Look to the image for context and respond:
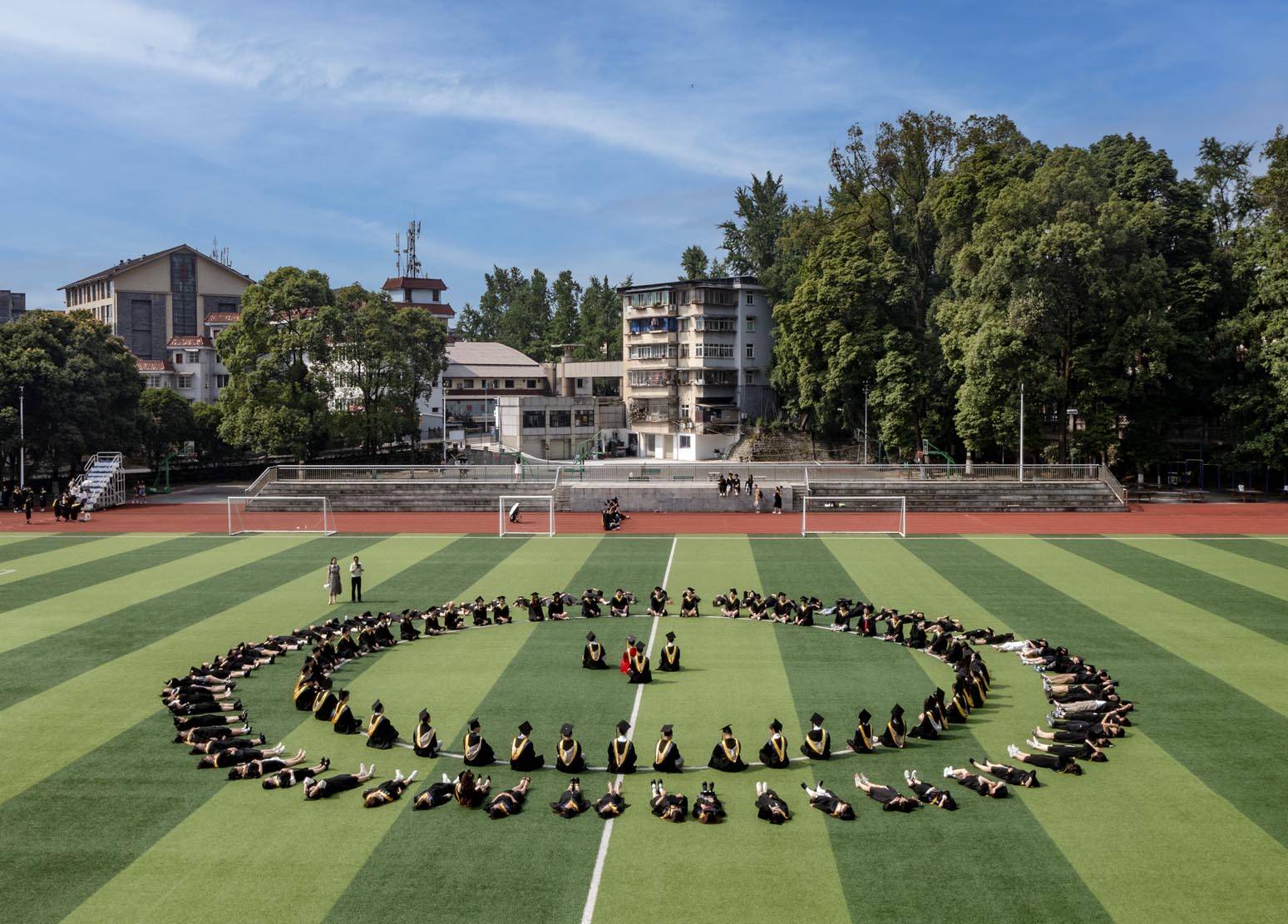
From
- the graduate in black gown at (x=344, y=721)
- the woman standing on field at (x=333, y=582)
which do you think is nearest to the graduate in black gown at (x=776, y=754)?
the graduate in black gown at (x=344, y=721)

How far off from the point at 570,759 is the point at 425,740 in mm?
2481

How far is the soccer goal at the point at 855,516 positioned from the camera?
4206cm

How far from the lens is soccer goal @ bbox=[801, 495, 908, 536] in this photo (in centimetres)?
4206

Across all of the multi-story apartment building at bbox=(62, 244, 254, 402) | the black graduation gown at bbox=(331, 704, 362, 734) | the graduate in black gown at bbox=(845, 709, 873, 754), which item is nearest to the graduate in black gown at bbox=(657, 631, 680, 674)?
the graduate in black gown at bbox=(845, 709, 873, 754)

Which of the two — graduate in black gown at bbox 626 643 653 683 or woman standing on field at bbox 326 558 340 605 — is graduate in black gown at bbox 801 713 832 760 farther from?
woman standing on field at bbox 326 558 340 605

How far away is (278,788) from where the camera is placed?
15242mm

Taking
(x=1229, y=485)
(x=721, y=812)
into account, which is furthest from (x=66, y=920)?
(x=1229, y=485)

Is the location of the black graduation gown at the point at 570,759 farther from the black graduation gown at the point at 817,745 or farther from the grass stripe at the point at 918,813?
the grass stripe at the point at 918,813

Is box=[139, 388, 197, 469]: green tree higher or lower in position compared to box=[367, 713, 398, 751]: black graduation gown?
higher

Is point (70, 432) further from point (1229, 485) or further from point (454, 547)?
point (1229, 485)

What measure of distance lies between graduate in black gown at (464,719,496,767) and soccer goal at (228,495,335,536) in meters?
26.8

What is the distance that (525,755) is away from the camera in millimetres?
15781

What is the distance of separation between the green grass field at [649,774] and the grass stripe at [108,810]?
50 millimetres

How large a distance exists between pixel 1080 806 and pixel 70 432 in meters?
51.6
